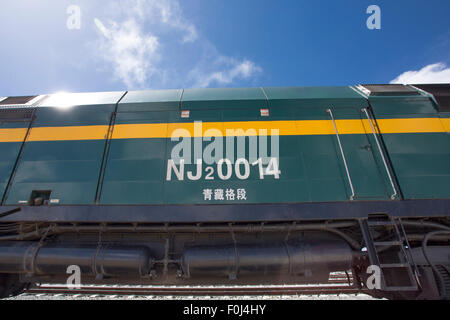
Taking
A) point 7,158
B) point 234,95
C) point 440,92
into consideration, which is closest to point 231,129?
point 234,95

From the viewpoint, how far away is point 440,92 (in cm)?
395

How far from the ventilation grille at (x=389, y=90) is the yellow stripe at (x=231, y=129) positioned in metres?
0.62

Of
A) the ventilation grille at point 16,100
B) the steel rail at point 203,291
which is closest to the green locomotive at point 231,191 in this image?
the ventilation grille at point 16,100

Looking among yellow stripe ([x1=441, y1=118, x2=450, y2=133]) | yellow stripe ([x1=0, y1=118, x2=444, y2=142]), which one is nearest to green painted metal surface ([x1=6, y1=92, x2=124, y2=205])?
yellow stripe ([x1=0, y1=118, x2=444, y2=142])

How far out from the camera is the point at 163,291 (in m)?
4.04

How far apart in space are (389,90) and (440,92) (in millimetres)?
906

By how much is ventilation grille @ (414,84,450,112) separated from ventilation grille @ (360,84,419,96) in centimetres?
26

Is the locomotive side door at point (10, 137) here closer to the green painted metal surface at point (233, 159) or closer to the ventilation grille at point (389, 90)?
the green painted metal surface at point (233, 159)

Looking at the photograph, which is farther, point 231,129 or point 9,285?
point 231,129

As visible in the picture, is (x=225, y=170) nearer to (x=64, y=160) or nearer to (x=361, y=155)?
(x=361, y=155)

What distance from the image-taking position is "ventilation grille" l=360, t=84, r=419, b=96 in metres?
3.95

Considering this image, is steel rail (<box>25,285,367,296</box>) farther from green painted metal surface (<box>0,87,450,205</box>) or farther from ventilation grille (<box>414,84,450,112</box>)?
ventilation grille (<box>414,84,450,112</box>)

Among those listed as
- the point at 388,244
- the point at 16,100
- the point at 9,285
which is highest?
the point at 16,100

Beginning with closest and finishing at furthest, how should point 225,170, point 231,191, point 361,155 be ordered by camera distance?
1. point 231,191
2. point 225,170
3. point 361,155
